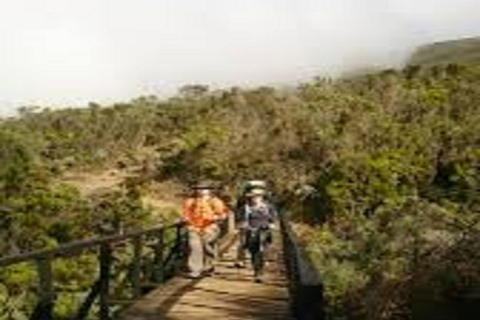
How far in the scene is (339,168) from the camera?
43.3m

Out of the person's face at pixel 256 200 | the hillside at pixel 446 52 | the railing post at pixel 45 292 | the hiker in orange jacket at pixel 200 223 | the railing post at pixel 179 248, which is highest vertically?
the railing post at pixel 45 292

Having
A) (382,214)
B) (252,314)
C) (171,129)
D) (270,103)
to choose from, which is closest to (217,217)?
(252,314)

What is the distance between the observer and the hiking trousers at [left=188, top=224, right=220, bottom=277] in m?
18.4

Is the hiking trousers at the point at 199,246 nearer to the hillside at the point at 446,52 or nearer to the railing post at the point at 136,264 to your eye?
the railing post at the point at 136,264

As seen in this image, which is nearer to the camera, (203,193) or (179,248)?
(203,193)

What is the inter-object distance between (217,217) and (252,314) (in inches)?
171

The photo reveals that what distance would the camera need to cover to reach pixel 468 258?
1734 centimetres

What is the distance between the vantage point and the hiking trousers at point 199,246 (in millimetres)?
18359

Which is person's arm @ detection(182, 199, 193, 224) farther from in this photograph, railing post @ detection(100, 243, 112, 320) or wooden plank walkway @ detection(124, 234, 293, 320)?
railing post @ detection(100, 243, 112, 320)

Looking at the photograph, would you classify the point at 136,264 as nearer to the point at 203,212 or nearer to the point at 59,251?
the point at 203,212

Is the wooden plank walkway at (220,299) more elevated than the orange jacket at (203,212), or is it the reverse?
the orange jacket at (203,212)

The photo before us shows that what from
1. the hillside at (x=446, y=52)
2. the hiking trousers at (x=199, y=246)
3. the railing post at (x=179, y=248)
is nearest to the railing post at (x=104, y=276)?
the hiking trousers at (x=199, y=246)

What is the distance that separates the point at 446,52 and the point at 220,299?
Result: 165294mm

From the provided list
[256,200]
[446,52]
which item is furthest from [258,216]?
[446,52]
